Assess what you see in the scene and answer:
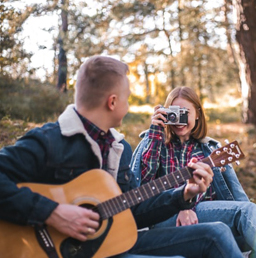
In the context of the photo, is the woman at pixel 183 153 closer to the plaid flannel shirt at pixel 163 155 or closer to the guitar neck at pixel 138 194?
the plaid flannel shirt at pixel 163 155

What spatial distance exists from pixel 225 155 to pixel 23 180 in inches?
43.6

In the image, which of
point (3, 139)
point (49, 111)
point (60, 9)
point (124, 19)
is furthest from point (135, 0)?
point (3, 139)

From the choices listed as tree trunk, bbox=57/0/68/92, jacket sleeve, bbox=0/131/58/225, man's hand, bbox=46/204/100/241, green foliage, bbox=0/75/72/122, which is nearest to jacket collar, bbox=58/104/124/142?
jacket sleeve, bbox=0/131/58/225

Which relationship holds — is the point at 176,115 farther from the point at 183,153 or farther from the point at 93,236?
the point at 93,236

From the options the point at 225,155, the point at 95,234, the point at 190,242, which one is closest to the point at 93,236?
the point at 95,234

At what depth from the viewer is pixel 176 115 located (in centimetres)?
341

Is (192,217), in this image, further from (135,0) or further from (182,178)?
(135,0)

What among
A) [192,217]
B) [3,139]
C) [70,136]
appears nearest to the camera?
[70,136]

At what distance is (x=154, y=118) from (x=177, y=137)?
273 millimetres

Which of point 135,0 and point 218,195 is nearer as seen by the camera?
point 218,195

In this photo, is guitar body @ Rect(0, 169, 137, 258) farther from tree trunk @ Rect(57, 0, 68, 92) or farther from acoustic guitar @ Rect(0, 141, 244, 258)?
tree trunk @ Rect(57, 0, 68, 92)

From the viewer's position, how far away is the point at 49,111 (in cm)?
599

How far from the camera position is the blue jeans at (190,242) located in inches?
91.1

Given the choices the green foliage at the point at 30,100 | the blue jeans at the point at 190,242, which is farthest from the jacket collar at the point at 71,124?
the green foliage at the point at 30,100
